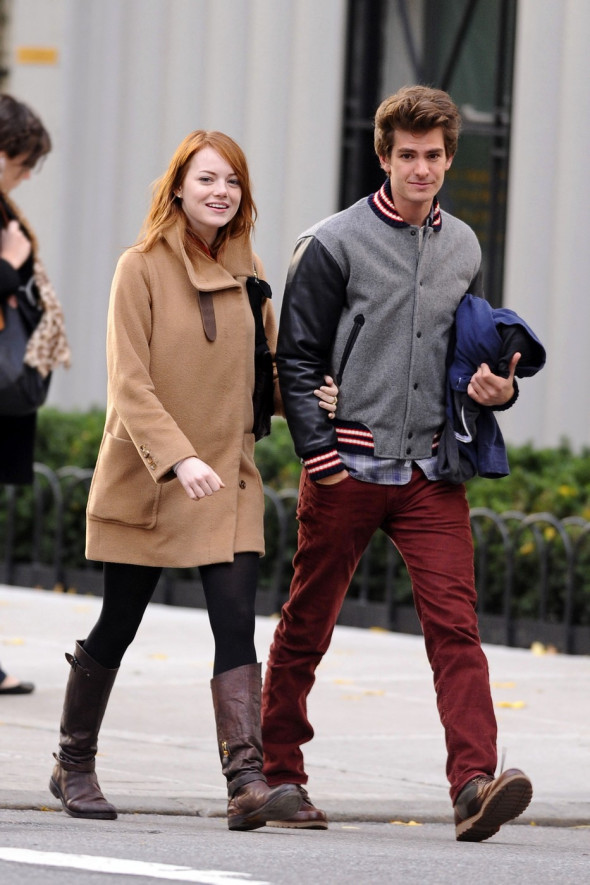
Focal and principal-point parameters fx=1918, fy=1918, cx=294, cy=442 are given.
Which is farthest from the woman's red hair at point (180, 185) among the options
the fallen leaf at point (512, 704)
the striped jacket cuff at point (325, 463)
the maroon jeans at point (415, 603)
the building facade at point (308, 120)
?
the building facade at point (308, 120)

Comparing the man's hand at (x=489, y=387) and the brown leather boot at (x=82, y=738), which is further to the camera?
the brown leather boot at (x=82, y=738)

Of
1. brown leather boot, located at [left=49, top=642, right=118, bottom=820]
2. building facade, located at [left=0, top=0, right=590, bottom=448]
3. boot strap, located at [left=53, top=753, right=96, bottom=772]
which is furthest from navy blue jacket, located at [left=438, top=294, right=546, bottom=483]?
building facade, located at [left=0, top=0, right=590, bottom=448]

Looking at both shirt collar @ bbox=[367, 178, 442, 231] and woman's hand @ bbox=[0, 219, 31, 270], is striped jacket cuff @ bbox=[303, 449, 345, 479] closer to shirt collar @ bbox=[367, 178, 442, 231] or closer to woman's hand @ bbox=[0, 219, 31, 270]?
shirt collar @ bbox=[367, 178, 442, 231]

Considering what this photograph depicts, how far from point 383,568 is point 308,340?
16.6 ft

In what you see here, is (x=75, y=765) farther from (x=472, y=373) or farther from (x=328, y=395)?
(x=472, y=373)

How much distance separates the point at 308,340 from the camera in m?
5.27

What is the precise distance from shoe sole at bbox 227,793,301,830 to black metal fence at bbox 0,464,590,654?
427 centimetres

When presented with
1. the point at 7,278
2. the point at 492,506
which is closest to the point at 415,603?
the point at 7,278

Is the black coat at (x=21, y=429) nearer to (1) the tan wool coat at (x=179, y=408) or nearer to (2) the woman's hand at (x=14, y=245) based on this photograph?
(2) the woman's hand at (x=14, y=245)

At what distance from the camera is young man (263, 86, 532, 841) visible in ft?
17.3

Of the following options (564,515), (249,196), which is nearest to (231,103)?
A: (564,515)

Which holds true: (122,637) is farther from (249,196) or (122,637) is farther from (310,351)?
(249,196)

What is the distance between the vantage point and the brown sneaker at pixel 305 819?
17.6ft

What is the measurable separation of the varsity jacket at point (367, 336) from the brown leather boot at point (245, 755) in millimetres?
623
